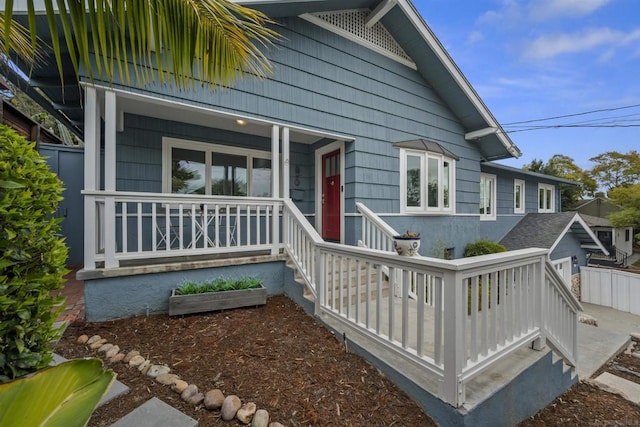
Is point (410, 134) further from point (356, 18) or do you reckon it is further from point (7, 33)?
point (7, 33)

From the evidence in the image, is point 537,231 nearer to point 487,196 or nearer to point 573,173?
point 487,196

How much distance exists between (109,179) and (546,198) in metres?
14.3

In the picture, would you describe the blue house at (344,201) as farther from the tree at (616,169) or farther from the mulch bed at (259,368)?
the tree at (616,169)

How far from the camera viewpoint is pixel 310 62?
4848 millimetres

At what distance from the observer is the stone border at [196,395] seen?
1.87m

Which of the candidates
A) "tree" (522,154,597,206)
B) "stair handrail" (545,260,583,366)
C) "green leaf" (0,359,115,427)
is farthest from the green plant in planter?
"tree" (522,154,597,206)

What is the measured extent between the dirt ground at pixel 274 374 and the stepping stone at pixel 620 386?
6.2 inches

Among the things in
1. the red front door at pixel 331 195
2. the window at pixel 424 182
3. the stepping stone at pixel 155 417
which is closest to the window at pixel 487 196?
the window at pixel 424 182

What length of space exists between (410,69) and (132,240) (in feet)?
21.9

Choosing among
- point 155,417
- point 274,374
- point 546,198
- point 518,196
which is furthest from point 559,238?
point 155,417

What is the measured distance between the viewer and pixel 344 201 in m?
5.51

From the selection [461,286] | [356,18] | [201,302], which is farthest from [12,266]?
[356,18]

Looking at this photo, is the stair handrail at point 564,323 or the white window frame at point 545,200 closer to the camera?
the stair handrail at point 564,323

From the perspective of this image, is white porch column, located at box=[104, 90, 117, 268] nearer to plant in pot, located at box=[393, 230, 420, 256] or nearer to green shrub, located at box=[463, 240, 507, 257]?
plant in pot, located at box=[393, 230, 420, 256]
